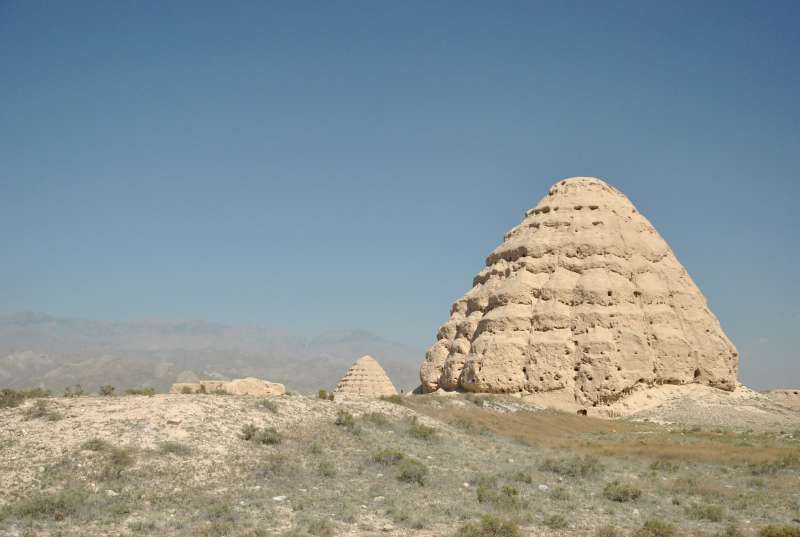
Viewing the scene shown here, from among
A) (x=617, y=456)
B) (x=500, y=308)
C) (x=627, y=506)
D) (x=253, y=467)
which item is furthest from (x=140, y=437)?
(x=500, y=308)

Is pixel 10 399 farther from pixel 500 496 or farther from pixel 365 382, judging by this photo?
pixel 365 382

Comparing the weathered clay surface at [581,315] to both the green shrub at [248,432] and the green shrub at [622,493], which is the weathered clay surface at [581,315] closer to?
the green shrub at [622,493]

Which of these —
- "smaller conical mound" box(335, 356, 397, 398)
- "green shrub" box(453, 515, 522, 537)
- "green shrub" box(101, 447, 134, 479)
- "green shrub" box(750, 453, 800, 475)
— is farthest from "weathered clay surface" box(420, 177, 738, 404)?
"green shrub" box(453, 515, 522, 537)

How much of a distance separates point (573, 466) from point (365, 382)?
24.5 m

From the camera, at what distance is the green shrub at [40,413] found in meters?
14.9

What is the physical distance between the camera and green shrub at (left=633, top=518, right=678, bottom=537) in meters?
10.6

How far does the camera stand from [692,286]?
37750 millimetres

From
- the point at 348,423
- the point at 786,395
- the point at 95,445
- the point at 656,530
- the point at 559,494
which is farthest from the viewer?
the point at 786,395

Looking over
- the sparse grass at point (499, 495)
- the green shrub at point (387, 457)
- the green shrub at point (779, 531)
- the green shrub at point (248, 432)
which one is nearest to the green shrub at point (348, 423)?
the green shrub at point (387, 457)

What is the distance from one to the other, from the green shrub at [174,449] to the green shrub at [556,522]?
7242mm

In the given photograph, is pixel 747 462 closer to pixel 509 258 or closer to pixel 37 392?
pixel 37 392

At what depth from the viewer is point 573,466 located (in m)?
15.7

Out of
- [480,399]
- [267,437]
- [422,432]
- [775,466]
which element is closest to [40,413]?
[267,437]

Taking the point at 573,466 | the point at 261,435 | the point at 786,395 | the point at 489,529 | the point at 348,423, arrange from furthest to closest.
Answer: the point at 786,395
the point at 348,423
the point at 573,466
the point at 261,435
the point at 489,529
